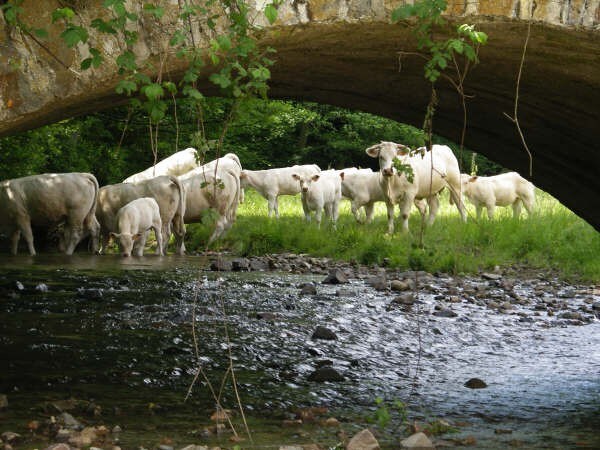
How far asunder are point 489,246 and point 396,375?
10069 mm

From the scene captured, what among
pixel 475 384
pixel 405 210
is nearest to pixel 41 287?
pixel 475 384

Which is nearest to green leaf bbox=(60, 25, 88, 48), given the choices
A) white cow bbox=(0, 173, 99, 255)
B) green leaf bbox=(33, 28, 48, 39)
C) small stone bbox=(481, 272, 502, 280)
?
green leaf bbox=(33, 28, 48, 39)

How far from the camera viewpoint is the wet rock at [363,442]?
4047 mm

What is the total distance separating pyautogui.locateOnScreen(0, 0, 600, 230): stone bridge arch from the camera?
3.94m

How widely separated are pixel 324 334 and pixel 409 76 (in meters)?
2.35

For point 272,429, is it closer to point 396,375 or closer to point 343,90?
point 396,375

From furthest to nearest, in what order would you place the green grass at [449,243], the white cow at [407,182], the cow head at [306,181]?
1. the cow head at [306,181]
2. the white cow at [407,182]
3. the green grass at [449,243]

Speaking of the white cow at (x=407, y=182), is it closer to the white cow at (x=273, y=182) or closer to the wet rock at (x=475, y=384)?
the white cow at (x=273, y=182)

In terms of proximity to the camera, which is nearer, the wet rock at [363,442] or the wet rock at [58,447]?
the wet rock at [58,447]

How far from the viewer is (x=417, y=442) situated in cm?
421

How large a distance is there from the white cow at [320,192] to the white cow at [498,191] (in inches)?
132

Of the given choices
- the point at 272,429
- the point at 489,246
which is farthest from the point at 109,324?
the point at 489,246

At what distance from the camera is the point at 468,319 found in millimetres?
8844

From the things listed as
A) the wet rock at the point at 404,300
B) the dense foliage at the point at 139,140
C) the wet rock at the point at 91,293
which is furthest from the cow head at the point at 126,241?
the wet rock at the point at 404,300
